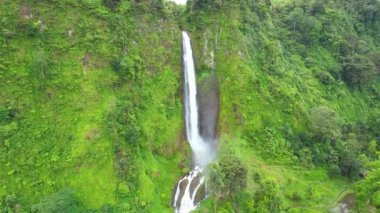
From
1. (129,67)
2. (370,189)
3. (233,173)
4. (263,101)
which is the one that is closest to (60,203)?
(233,173)

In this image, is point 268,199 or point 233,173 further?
point 268,199

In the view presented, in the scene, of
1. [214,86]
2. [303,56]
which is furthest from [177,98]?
[303,56]

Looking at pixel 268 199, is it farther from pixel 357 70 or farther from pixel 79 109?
pixel 357 70

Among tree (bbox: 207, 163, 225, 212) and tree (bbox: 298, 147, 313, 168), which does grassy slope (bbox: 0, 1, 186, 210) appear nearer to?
tree (bbox: 207, 163, 225, 212)

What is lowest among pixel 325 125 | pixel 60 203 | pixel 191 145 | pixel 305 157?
pixel 60 203

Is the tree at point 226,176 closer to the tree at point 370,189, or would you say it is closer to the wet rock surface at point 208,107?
the wet rock surface at point 208,107

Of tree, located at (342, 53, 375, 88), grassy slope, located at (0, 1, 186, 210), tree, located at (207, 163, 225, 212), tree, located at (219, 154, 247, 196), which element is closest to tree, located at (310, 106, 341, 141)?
tree, located at (219, 154, 247, 196)

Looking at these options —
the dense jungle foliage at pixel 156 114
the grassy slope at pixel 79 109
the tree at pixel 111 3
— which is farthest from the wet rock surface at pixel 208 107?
the tree at pixel 111 3
